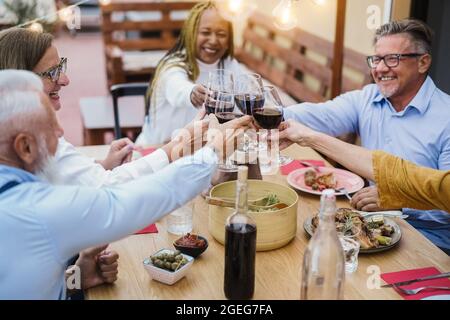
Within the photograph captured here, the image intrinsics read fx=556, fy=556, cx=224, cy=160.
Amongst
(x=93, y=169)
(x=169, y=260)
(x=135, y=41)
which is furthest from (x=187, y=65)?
(x=135, y=41)

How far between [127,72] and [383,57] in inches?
150

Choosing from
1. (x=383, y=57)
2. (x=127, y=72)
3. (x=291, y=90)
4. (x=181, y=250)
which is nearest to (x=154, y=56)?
(x=127, y=72)

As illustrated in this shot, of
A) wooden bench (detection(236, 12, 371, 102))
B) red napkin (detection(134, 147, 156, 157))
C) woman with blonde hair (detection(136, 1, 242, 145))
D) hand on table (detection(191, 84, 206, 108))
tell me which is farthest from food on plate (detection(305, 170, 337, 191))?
wooden bench (detection(236, 12, 371, 102))

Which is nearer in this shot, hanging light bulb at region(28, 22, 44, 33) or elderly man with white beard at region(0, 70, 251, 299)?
elderly man with white beard at region(0, 70, 251, 299)

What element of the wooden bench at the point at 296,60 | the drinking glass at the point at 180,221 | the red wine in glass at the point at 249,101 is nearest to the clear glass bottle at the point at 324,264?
the drinking glass at the point at 180,221

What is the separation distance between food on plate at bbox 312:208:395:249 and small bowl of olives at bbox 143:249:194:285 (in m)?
0.46

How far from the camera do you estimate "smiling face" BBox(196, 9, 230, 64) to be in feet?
9.87

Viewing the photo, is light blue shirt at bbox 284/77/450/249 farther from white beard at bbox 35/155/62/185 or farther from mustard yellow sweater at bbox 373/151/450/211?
white beard at bbox 35/155/62/185

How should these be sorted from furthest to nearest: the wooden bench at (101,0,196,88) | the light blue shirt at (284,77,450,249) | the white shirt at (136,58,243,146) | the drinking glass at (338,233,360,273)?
1. the wooden bench at (101,0,196,88)
2. the white shirt at (136,58,243,146)
3. the light blue shirt at (284,77,450,249)
4. the drinking glass at (338,233,360,273)

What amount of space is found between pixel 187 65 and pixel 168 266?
1.71 m

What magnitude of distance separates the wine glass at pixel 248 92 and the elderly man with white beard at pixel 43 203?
1.97 ft

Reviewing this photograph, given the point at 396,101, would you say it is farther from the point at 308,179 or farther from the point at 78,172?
the point at 78,172

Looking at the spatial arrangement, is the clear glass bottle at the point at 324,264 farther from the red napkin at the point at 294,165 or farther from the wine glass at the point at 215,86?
the red napkin at the point at 294,165

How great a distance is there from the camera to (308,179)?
221cm
